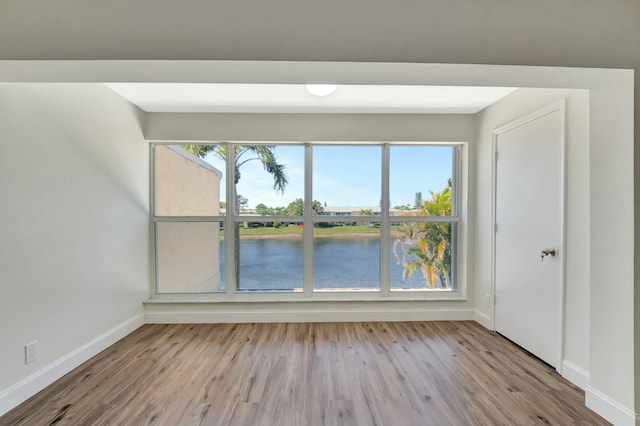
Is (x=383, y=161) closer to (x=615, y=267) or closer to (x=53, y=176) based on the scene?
(x=615, y=267)

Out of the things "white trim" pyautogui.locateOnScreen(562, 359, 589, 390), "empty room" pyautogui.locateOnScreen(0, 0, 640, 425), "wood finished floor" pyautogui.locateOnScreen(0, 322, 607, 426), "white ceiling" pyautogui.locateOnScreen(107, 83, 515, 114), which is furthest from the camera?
"white ceiling" pyautogui.locateOnScreen(107, 83, 515, 114)

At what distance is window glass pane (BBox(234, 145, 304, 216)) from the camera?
329 centimetres

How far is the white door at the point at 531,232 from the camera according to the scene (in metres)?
2.19

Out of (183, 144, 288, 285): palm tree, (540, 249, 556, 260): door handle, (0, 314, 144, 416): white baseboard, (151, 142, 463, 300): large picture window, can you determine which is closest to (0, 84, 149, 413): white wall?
(0, 314, 144, 416): white baseboard

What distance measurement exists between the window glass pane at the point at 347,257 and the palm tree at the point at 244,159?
2.65 feet

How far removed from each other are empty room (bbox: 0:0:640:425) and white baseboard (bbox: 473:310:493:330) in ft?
0.12

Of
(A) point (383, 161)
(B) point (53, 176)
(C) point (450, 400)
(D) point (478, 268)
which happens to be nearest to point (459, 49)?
(A) point (383, 161)

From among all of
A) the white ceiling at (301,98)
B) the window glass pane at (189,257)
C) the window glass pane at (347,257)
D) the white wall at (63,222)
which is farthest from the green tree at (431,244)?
the white wall at (63,222)

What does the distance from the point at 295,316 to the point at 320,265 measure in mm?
654

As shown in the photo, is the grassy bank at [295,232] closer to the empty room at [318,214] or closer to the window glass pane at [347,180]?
the empty room at [318,214]

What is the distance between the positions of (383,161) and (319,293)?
5.85 ft

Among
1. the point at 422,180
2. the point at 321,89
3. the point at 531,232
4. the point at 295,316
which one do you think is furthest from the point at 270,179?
the point at 531,232

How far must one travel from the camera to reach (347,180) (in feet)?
10.8

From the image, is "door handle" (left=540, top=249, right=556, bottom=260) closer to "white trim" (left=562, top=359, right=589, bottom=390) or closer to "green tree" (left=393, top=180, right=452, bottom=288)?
"white trim" (left=562, top=359, right=589, bottom=390)
